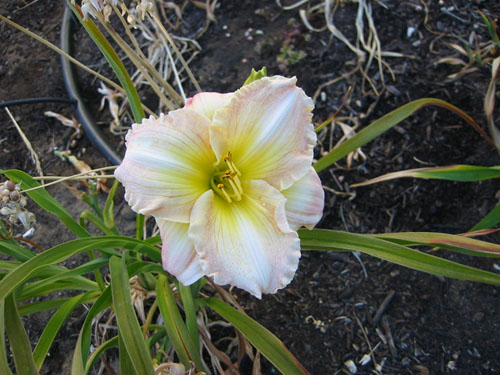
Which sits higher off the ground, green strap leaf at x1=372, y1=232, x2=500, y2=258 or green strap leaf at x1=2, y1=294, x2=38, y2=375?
green strap leaf at x1=2, y1=294, x2=38, y2=375

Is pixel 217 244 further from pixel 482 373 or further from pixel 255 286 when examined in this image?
pixel 482 373

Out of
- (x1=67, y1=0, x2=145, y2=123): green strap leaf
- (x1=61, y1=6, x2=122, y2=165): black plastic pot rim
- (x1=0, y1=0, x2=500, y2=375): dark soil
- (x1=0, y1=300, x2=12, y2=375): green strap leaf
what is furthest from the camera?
(x1=61, y1=6, x2=122, y2=165): black plastic pot rim

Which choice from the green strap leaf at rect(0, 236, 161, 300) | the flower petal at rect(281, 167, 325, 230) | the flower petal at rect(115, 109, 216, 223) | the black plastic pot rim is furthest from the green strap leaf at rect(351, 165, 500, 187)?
the black plastic pot rim

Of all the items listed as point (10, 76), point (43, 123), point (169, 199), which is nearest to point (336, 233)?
point (169, 199)

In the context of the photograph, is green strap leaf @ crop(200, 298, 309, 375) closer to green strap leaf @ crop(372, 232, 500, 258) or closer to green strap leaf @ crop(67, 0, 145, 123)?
green strap leaf @ crop(372, 232, 500, 258)

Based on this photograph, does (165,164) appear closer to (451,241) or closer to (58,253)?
(58,253)


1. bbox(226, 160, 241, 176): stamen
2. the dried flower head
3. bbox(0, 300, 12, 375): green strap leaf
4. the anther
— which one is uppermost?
the dried flower head

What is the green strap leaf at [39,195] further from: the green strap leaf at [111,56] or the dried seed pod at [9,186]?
the green strap leaf at [111,56]

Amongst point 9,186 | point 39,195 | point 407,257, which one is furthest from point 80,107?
point 407,257
